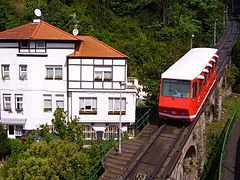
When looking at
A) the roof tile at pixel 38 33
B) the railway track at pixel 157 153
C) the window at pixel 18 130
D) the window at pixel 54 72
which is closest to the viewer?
the railway track at pixel 157 153

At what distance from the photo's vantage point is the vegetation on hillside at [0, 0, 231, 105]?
48.6 metres

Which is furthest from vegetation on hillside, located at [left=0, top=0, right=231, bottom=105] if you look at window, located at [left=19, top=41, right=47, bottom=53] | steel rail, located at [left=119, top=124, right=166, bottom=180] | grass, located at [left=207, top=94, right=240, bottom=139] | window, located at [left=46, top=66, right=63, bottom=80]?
steel rail, located at [left=119, top=124, right=166, bottom=180]

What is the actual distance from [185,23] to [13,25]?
27277 mm

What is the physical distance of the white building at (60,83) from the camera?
30469 millimetres

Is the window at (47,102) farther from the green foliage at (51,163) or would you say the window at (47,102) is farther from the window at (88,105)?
the green foliage at (51,163)

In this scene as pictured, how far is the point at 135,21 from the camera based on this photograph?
62031 millimetres

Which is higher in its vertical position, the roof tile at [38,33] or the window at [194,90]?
the roof tile at [38,33]

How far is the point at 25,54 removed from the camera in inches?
1198

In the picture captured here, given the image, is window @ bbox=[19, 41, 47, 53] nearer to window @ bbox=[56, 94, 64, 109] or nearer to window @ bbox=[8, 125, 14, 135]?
window @ bbox=[56, 94, 64, 109]

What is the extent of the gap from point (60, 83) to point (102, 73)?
342cm

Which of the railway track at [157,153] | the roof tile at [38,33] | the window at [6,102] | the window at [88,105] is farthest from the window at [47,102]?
the railway track at [157,153]

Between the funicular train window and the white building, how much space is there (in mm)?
5436

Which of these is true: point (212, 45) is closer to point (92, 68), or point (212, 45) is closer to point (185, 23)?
point (185, 23)

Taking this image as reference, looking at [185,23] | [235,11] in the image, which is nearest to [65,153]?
[185,23]
